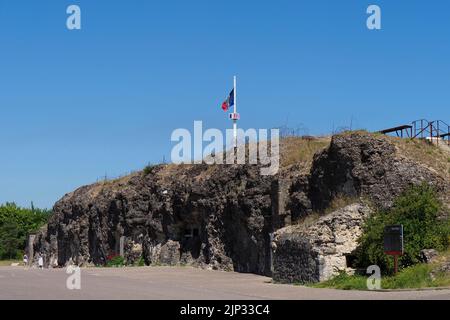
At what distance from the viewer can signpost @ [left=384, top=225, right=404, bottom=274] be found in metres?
21.8

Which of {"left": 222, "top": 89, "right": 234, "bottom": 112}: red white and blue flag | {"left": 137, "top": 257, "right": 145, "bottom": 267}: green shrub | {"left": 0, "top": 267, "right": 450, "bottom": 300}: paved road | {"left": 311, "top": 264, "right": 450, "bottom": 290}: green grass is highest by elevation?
{"left": 222, "top": 89, "right": 234, "bottom": 112}: red white and blue flag

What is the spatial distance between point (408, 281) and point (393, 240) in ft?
4.69

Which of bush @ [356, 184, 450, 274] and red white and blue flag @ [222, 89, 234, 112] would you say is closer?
bush @ [356, 184, 450, 274]

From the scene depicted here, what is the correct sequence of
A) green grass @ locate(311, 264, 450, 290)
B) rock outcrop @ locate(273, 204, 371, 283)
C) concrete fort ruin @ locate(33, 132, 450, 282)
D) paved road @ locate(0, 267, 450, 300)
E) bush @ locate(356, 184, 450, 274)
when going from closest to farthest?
1. paved road @ locate(0, 267, 450, 300)
2. green grass @ locate(311, 264, 450, 290)
3. bush @ locate(356, 184, 450, 274)
4. rock outcrop @ locate(273, 204, 371, 283)
5. concrete fort ruin @ locate(33, 132, 450, 282)

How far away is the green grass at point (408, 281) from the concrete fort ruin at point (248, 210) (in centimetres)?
169

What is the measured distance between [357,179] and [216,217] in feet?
40.7

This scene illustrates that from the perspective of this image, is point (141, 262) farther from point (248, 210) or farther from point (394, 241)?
point (394, 241)

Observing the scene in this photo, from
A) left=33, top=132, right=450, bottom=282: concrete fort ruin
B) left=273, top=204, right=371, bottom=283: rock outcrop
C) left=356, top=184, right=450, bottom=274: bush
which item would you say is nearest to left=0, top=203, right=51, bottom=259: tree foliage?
left=33, top=132, right=450, bottom=282: concrete fort ruin

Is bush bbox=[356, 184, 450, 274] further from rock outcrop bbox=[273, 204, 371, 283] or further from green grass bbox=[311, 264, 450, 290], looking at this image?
green grass bbox=[311, 264, 450, 290]

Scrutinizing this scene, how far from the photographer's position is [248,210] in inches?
1357

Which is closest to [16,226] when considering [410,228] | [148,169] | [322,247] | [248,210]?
[148,169]

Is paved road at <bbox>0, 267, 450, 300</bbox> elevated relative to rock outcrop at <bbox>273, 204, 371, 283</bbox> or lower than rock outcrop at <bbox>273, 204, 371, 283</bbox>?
lower
